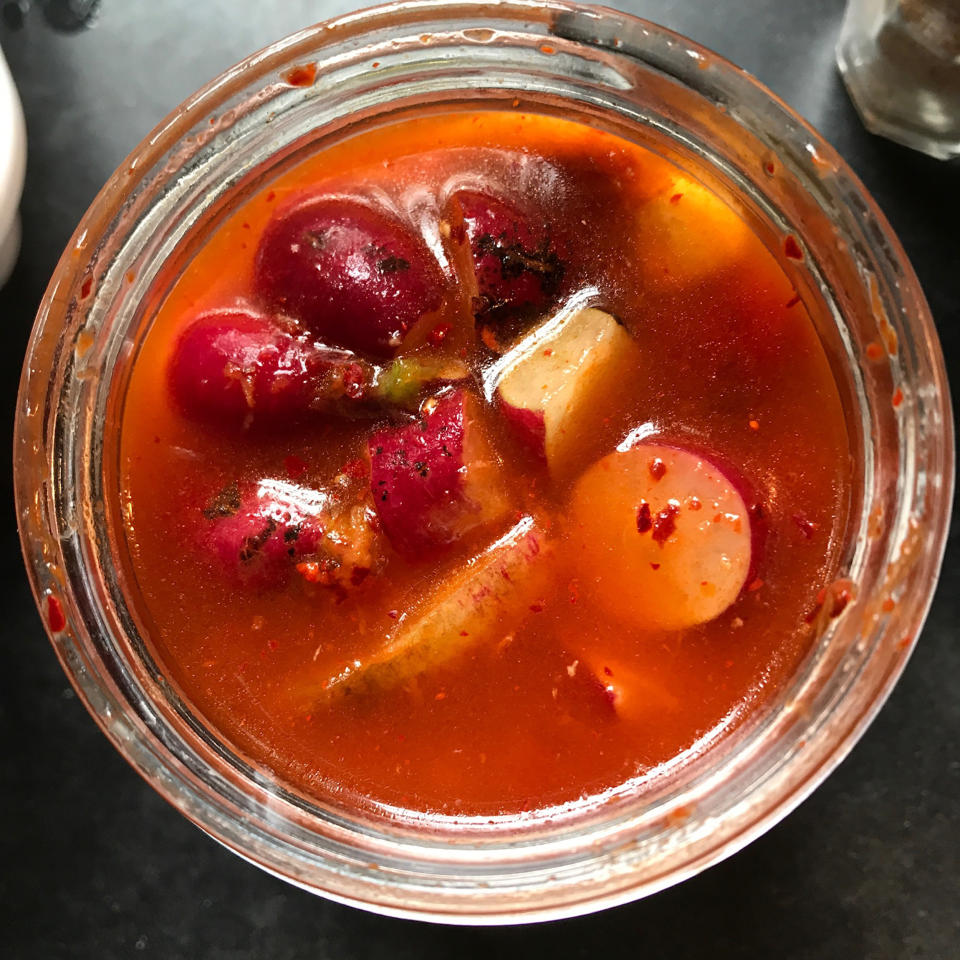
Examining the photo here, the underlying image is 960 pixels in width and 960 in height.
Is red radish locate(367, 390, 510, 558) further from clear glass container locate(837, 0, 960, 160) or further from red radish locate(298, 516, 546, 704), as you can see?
clear glass container locate(837, 0, 960, 160)

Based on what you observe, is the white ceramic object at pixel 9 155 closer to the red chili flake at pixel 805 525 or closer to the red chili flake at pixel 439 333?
the red chili flake at pixel 439 333

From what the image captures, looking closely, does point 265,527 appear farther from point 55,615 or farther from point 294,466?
point 55,615

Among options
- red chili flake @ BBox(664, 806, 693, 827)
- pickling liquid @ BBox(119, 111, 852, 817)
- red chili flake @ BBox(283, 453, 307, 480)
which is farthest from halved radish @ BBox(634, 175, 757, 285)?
red chili flake @ BBox(664, 806, 693, 827)

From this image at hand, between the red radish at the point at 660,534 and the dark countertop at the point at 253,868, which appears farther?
the dark countertop at the point at 253,868

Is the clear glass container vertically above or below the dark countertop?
above

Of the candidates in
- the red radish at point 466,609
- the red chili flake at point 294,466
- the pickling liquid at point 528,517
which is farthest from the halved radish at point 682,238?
the red chili flake at point 294,466

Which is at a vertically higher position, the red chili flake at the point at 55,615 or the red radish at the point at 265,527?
the red radish at the point at 265,527

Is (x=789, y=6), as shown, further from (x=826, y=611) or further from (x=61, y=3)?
(x=61, y=3)
